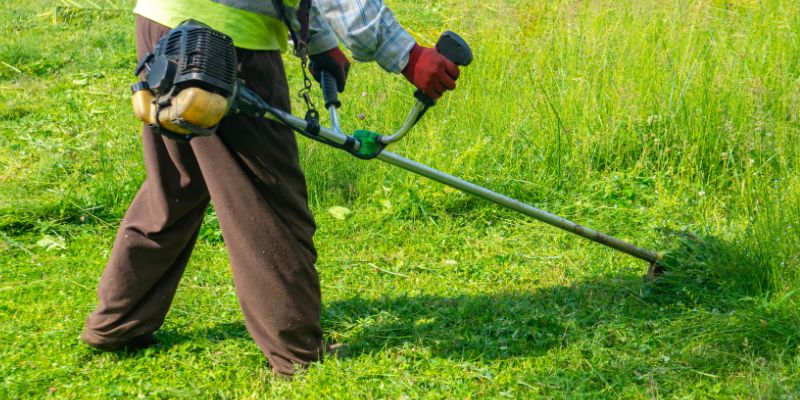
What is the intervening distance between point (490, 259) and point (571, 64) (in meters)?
1.58

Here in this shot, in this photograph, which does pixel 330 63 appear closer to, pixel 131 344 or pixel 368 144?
pixel 368 144

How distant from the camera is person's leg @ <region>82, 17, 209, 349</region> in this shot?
288cm

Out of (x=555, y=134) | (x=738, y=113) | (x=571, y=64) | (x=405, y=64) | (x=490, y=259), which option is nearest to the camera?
(x=405, y=64)

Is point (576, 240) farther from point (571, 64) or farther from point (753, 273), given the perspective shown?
point (571, 64)

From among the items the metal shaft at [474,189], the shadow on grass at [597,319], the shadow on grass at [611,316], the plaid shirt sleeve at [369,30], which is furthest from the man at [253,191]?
the shadow on grass at [611,316]

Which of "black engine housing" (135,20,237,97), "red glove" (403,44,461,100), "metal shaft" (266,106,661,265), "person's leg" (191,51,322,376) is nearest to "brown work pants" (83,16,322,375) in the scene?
"person's leg" (191,51,322,376)

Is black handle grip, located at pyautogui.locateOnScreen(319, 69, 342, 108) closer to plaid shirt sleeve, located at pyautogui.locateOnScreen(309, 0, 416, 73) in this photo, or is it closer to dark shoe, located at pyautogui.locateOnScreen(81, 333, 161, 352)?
plaid shirt sleeve, located at pyautogui.locateOnScreen(309, 0, 416, 73)

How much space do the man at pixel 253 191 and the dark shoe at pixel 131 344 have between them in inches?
1.5

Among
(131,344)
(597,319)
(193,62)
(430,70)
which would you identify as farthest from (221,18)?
(597,319)

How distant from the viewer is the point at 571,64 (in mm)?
5102

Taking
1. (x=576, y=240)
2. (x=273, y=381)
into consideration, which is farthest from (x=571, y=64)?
(x=273, y=381)

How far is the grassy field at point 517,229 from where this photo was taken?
3.13 meters

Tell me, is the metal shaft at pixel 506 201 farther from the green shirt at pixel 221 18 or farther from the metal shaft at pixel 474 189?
the green shirt at pixel 221 18

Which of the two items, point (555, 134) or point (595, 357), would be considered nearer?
point (595, 357)
